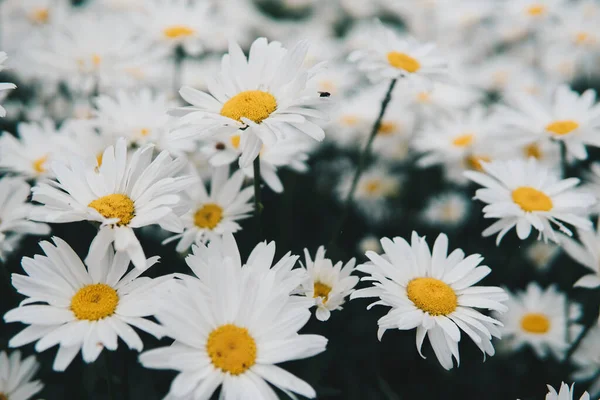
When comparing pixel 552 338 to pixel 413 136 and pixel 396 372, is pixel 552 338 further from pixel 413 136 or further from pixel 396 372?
pixel 413 136

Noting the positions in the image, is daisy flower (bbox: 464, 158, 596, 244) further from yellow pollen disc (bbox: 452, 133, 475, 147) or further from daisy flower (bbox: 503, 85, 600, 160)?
yellow pollen disc (bbox: 452, 133, 475, 147)

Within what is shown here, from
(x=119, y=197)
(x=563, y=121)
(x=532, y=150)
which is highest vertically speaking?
(x=563, y=121)

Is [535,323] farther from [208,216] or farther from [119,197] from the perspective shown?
[119,197]

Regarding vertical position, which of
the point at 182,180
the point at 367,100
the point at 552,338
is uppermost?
the point at 182,180

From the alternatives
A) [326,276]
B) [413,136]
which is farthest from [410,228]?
[326,276]

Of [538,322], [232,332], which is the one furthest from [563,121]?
[232,332]

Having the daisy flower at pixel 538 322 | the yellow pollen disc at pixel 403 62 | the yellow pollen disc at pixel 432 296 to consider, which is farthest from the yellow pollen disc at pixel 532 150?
the yellow pollen disc at pixel 432 296
